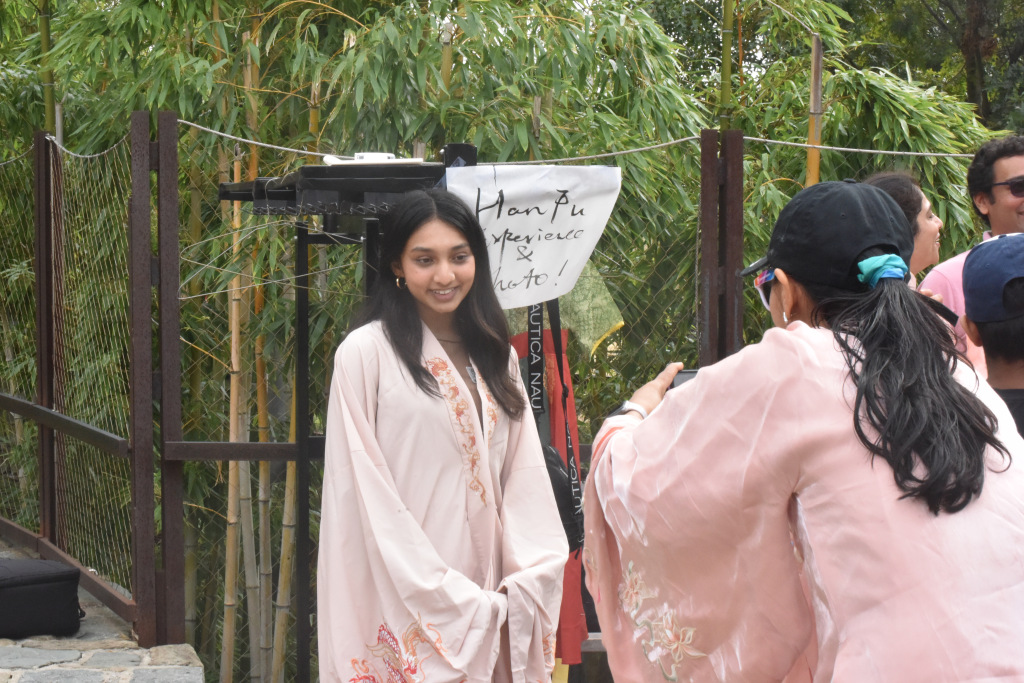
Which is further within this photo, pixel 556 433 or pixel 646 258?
pixel 646 258

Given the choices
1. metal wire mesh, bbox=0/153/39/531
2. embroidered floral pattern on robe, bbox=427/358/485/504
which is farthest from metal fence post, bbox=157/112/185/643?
metal wire mesh, bbox=0/153/39/531

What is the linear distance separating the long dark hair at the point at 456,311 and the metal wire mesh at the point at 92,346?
141cm

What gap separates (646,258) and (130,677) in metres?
1.96

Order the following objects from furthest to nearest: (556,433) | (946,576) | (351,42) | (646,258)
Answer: (351,42) < (646,258) < (556,433) < (946,576)

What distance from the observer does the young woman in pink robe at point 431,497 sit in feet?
7.07

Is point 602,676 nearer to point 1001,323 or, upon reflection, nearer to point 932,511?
point 1001,323

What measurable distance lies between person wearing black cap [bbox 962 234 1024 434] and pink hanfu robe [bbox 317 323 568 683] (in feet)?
3.24

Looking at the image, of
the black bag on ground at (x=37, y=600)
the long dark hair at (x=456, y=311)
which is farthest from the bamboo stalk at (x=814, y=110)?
the black bag on ground at (x=37, y=600)

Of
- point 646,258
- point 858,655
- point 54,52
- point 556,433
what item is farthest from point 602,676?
point 54,52

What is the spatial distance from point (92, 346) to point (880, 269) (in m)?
3.09

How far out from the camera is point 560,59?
140 inches

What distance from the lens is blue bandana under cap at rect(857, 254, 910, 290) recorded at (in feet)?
4.37

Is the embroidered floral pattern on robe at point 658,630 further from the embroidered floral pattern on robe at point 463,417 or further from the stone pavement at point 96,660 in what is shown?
the stone pavement at point 96,660

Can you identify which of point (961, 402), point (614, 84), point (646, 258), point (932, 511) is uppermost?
point (614, 84)
